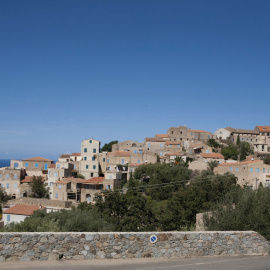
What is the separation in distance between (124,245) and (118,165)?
156 feet

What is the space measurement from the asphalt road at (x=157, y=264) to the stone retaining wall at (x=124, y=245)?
216mm

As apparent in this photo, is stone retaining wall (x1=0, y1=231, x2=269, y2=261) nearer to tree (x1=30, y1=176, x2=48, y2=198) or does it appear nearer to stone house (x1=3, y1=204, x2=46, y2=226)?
stone house (x1=3, y1=204, x2=46, y2=226)

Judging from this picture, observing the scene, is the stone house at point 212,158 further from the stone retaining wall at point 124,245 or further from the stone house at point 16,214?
the stone retaining wall at point 124,245

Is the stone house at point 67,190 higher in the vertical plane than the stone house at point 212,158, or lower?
lower

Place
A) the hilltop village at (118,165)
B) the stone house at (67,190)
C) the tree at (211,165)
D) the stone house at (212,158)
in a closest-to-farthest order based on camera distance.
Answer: the hilltop village at (118,165)
the stone house at (67,190)
the tree at (211,165)
the stone house at (212,158)

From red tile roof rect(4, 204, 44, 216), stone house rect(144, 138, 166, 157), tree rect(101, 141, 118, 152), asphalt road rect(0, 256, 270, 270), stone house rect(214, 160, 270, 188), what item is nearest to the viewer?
asphalt road rect(0, 256, 270, 270)

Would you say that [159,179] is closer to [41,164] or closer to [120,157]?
[120,157]

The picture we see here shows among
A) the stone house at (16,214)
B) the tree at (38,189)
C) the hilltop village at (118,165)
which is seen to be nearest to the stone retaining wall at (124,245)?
the hilltop village at (118,165)

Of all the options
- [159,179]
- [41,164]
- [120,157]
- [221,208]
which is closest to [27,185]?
[41,164]

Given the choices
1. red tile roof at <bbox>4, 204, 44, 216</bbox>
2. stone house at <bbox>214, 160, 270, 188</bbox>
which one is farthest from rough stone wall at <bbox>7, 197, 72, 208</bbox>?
stone house at <bbox>214, 160, 270, 188</bbox>

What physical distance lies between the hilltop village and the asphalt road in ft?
96.8

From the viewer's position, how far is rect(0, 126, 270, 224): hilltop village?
4559 centimetres

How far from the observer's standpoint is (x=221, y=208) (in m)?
12.6

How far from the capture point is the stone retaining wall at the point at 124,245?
8414mm
